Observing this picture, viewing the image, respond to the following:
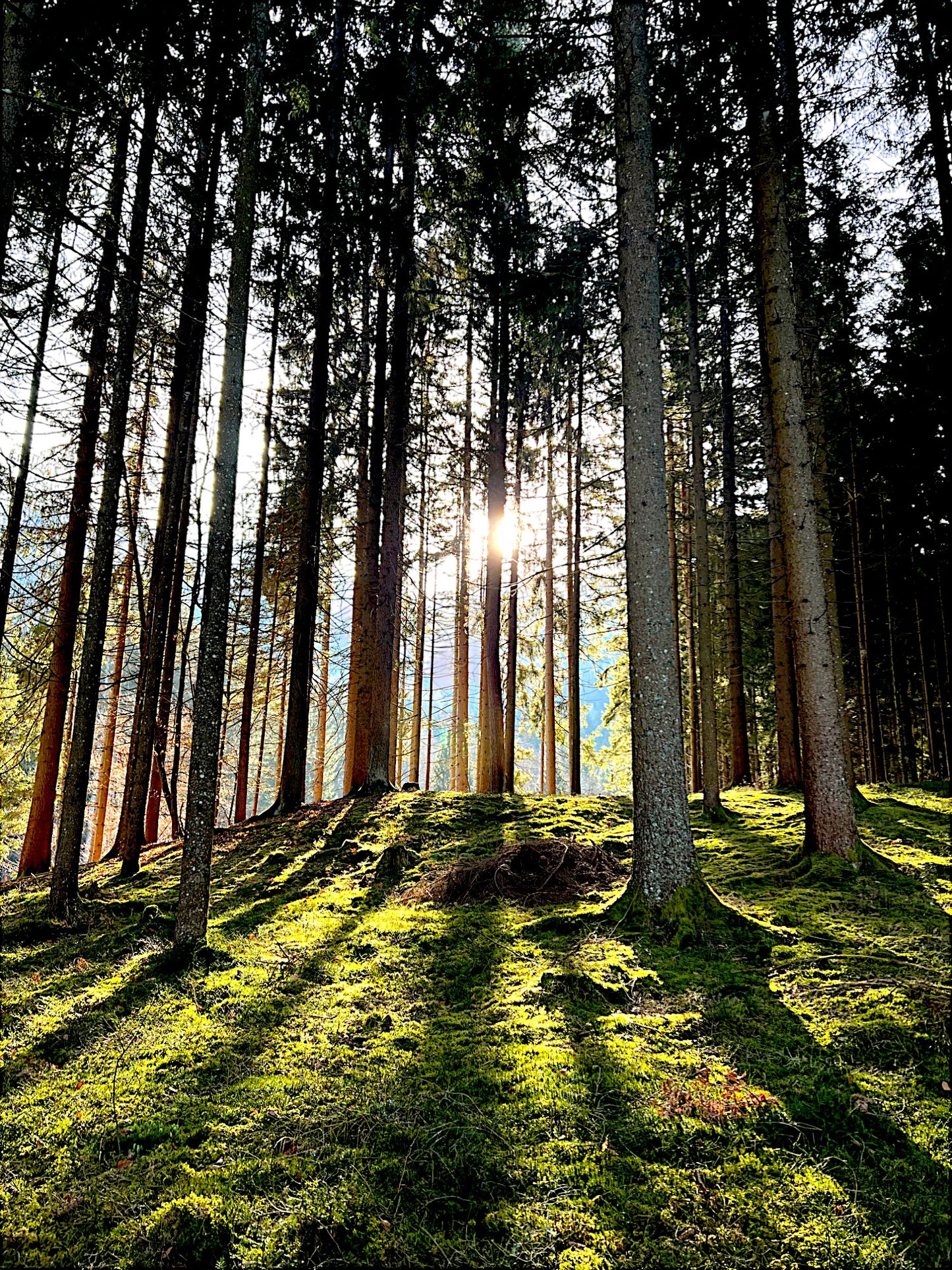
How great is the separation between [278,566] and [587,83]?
11.4 metres

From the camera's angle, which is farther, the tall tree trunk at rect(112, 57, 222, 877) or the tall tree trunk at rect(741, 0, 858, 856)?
the tall tree trunk at rect(112, 57, 222, 877)

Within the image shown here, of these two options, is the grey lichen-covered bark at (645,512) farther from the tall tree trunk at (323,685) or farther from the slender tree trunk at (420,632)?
the slender tree trunk at (420,632)

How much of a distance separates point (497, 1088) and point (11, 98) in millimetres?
7291

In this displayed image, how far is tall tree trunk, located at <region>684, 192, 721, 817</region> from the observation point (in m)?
9.40

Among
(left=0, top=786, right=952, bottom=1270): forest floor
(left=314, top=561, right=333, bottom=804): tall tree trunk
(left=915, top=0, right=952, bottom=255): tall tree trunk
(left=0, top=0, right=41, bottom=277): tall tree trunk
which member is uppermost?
(left=915, top=0, right=952, bottom=255): tall tree trunk

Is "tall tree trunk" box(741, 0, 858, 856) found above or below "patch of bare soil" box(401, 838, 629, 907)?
above

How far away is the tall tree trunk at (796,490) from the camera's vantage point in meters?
6.55

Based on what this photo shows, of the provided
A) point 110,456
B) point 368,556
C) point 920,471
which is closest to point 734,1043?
point 110,456

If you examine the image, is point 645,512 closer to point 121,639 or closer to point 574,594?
point 574,594

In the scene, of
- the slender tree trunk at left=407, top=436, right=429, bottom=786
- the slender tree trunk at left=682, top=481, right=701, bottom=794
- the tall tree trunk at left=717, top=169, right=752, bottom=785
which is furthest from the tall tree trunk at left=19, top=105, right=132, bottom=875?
the tall tree trunk at left=717, top=169, right=752, bottom=785

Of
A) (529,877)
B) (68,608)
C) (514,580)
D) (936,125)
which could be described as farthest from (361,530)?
(936,125)

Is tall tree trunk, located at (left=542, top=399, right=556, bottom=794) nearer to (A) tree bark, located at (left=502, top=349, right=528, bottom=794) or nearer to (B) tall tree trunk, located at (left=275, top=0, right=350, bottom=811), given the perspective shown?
(A) tree bark, located at (left=502, top=349, right=528, bottom=794)

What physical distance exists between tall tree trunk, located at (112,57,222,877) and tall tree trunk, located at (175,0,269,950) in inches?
65.6

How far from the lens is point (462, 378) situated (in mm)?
16969
